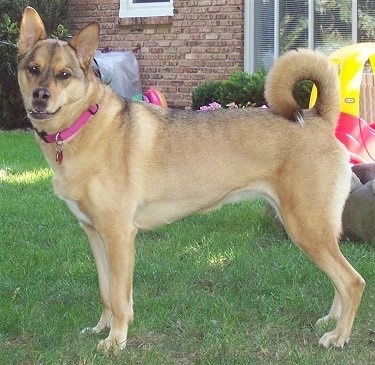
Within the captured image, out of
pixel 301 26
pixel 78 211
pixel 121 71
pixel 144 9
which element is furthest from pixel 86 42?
pixel 144 9

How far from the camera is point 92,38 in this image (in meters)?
4.19

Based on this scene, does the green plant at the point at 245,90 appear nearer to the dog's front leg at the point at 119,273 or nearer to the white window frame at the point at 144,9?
the white window frame at the point at 144,9

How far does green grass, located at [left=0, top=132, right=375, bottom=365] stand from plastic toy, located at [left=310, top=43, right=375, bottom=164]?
1041 millimetres

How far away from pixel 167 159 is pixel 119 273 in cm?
67

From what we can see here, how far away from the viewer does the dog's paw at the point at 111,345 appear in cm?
390

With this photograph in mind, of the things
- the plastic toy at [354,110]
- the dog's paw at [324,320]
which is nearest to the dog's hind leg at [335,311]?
the dog's paw at [324,320]

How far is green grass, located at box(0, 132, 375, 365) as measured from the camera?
153 inches

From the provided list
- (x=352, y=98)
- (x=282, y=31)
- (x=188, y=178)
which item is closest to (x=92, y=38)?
(x=188, y=178)

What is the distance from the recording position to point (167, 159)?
4262 millimetres

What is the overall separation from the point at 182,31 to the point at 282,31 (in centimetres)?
170

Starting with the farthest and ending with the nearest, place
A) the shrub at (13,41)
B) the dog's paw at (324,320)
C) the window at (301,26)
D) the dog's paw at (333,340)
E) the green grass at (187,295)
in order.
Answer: the shrub at (13,41) < the window at (301,26) < the dog's paw at (324,320) < the dog's paw at (333,340) < the green grass at (187,295)

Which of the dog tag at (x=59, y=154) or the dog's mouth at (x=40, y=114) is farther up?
the dog's mouth at (x=40, y=114)

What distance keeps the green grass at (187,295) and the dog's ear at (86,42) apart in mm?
1433

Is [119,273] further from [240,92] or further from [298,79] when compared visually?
[240,92]
